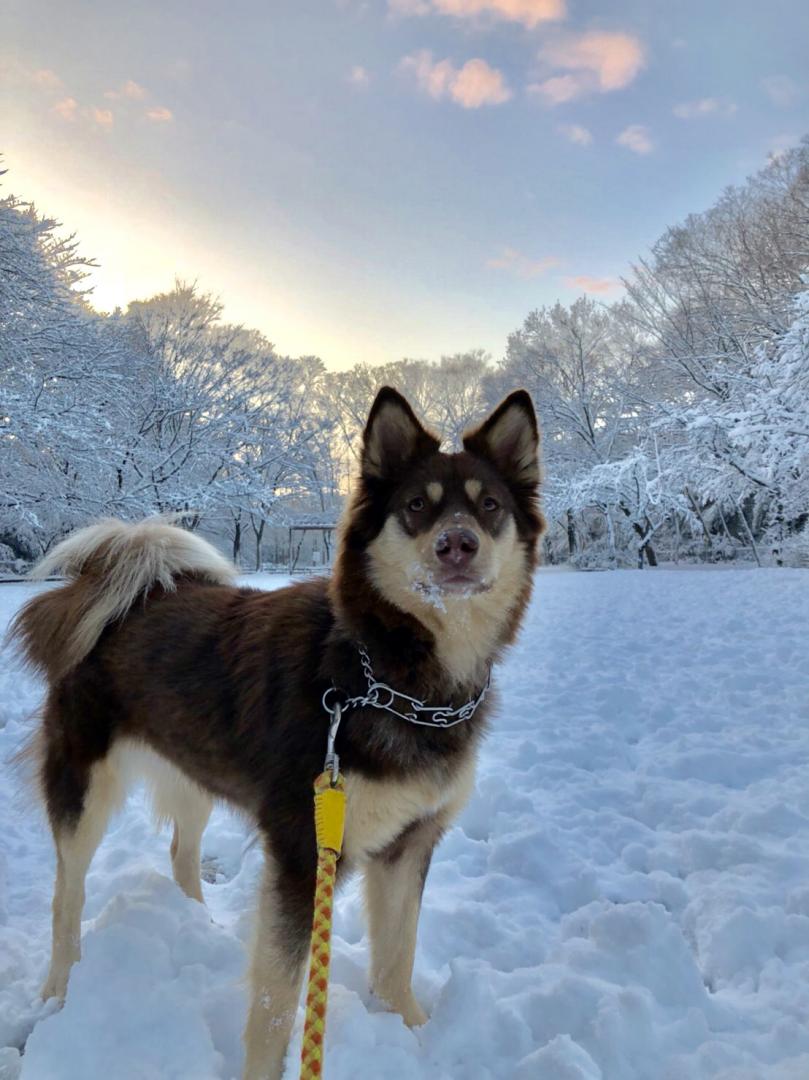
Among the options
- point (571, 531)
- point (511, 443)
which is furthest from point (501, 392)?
point (511, 443)

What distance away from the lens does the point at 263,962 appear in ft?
6.37

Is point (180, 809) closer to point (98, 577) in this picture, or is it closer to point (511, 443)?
point (98, 577)

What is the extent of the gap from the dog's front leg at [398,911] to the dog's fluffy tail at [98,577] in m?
1.48

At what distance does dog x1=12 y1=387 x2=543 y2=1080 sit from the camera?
2.00 metres

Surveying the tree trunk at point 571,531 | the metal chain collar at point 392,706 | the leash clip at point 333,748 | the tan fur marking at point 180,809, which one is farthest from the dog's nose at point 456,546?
the tree trunk at point 571,531

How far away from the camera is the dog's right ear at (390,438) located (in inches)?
99.2

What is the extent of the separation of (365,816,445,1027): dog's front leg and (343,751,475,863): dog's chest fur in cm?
20

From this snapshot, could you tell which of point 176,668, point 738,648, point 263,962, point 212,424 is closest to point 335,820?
point 263,962

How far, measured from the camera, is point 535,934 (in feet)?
8.51

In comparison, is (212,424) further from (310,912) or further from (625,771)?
(310,912)

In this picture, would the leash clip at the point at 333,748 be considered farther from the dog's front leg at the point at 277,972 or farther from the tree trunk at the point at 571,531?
the tree trunk at the point at 571,531

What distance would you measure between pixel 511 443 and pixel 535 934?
2.02 metres

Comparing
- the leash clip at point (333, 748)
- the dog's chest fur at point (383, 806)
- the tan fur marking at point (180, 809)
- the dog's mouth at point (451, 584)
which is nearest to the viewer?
the leash clip at point (333, 748)

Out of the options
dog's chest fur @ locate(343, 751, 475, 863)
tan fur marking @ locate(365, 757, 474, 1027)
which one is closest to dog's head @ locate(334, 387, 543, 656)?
dog's chest fur @ locate(343, 751, 475, 863)
